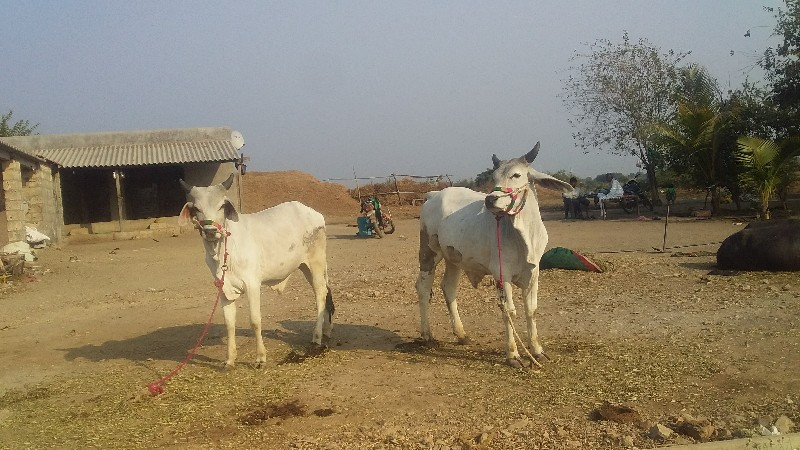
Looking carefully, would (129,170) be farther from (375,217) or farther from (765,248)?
(765,248)

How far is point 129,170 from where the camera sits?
89.0 ft

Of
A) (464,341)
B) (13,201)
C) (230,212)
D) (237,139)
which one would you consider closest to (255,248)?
(230,212)

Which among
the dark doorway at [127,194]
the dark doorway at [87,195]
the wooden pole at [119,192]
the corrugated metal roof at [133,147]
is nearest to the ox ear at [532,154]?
the corrugated metal roof at [133,147]

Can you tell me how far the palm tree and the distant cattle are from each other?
359 inches

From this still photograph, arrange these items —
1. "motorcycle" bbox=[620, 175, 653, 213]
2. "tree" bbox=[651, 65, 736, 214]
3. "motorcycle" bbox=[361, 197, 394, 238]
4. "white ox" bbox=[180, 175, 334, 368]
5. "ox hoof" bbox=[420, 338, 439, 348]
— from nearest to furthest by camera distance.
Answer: "white ox" bbox=[180, 175, 334, 368] < "ox hoof" bbox=[420, 338, 439, 348] < "motorcycle" bbox=[361, 197, 394, 238] < "tree" bbox=[651, 65, 736, 214] < "motorcycle" bbox=[620, 175, 653, 213]

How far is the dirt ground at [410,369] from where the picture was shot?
5.02m

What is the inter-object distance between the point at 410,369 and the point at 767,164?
55.7 ft

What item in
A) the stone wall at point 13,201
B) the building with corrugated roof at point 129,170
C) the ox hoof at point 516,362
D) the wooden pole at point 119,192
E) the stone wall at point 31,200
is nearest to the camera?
the ox hoof at point 516,362

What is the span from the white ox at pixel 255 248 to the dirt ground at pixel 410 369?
0.53m

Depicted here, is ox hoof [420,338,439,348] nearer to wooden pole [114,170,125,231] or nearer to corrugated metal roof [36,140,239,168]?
corrugated metal roof [36,140,239,168]

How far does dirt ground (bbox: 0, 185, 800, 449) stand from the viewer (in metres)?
5.02

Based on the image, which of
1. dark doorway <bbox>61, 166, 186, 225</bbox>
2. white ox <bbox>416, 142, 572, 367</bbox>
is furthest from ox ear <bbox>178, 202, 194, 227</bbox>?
dark doorway <bbox>61, 166, 186, 225</bbox>

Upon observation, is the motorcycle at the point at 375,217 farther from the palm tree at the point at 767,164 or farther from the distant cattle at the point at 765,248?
the distant cattle at the point at 765,248

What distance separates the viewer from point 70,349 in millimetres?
8320
